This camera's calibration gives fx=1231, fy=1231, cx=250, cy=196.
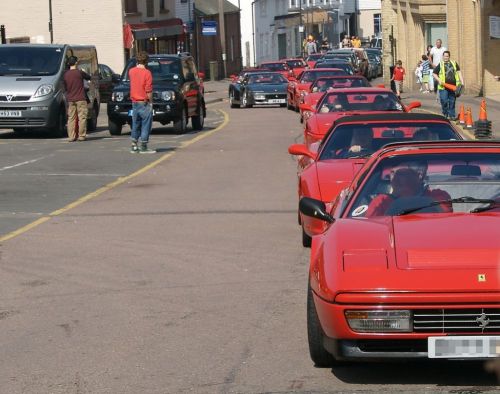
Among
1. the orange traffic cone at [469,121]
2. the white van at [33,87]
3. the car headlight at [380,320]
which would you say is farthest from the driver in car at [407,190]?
→ the white van at [33,87]

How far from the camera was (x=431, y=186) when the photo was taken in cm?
788

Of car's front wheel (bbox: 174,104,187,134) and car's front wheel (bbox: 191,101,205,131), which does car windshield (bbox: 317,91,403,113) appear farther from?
car's front wheel (bbox: 191,101,205,131)

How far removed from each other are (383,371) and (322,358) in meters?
0.36

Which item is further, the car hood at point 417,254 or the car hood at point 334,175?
the car hood at point 334,175

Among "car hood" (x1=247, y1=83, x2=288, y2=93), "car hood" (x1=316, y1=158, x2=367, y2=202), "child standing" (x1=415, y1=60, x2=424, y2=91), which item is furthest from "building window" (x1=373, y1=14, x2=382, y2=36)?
"car hood" (x1=316, y1=158, x2=367, y2=202)

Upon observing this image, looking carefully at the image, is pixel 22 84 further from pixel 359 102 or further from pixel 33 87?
pixel 359 102

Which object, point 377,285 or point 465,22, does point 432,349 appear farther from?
point 465,22

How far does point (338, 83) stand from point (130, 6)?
105 feet

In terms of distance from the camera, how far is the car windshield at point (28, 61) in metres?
28.2

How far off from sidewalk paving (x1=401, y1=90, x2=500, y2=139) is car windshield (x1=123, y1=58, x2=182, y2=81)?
23.1 ft

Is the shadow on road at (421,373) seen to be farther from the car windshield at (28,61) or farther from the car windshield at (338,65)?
the car windshield at (338,65)

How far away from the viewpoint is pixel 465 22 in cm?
4481

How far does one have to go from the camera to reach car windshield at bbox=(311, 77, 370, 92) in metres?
30.3

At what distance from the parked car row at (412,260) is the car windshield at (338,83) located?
22123 mm
